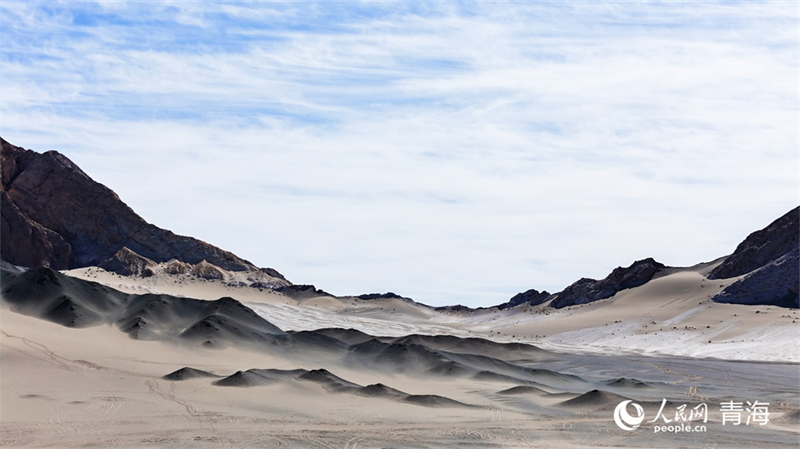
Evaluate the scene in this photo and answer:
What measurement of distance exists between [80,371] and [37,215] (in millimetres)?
109922

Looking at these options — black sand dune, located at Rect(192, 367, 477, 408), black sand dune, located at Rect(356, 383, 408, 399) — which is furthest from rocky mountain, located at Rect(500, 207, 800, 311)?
black sand dune, located at Rect(192, 367, 477, 408)

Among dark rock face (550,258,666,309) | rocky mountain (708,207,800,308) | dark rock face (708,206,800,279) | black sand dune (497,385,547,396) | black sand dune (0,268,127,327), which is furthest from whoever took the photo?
dark rock face (550,258,666,309)

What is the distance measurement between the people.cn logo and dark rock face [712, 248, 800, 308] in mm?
55115

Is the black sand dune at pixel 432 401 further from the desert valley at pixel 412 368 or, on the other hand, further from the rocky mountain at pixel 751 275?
the rocky mountain at pixel 751 275

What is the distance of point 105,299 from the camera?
69375 mm

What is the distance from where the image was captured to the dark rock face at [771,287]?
89.1m

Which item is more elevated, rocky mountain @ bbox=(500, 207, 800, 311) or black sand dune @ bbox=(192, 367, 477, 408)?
rocky mountain @ bbox=(500, 207, 800, 311)

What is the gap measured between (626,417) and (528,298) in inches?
4730

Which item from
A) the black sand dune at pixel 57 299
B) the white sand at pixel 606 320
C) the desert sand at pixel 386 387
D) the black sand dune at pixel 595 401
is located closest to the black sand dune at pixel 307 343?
the desert sand at pixel 386 387

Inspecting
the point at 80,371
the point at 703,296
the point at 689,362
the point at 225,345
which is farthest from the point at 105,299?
the point at 703,296

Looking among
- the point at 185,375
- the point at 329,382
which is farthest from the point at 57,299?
the point at 329,382

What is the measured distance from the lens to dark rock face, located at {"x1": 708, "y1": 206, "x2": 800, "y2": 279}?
104 m

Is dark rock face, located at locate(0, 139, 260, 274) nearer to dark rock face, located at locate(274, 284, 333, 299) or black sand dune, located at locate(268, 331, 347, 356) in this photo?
dark rock face, located at locate(274, 284, 333, 299)

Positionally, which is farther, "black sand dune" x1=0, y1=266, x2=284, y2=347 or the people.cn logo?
"black sand dune" x1=0, y1=266, x2=284, y2=347
